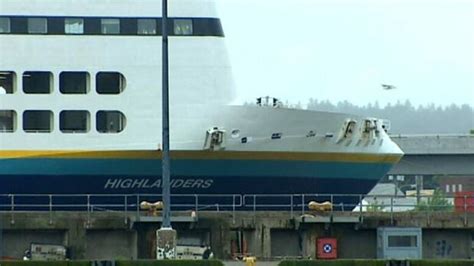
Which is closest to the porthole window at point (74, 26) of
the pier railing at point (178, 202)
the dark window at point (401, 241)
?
the pier railing at point (178, 202)

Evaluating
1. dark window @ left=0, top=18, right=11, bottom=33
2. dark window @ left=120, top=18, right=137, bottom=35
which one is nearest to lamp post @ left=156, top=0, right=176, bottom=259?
dark window @ left=120, top=18, right=137, bottom=35

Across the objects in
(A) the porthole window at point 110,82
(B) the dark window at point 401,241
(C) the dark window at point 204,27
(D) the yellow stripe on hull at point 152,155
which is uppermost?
(C) the dark window at point 204,27

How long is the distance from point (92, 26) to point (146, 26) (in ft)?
5.80

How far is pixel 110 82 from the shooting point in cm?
5078

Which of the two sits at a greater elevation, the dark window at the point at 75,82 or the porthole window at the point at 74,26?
the porthole window at the point at 74,26

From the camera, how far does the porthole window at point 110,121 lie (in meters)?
50.3

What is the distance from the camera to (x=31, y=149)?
4956 centimetres

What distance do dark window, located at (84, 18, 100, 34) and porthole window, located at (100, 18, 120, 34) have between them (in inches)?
5.3

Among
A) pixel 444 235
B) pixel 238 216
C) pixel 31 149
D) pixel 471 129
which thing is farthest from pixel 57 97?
pixel 471 129

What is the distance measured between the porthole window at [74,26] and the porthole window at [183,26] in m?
3.05

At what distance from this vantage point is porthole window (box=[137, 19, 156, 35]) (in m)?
50.8

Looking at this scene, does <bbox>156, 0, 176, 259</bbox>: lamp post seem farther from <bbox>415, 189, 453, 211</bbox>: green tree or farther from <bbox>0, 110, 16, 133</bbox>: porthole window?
<bbox>0, 110, 16, 133</bbox>: porthole window

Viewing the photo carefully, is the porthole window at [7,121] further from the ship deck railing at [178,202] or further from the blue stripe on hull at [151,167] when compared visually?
the ship deck railing at [178,202]

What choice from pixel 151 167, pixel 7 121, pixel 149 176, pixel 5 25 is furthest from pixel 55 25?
pixel 149 176
